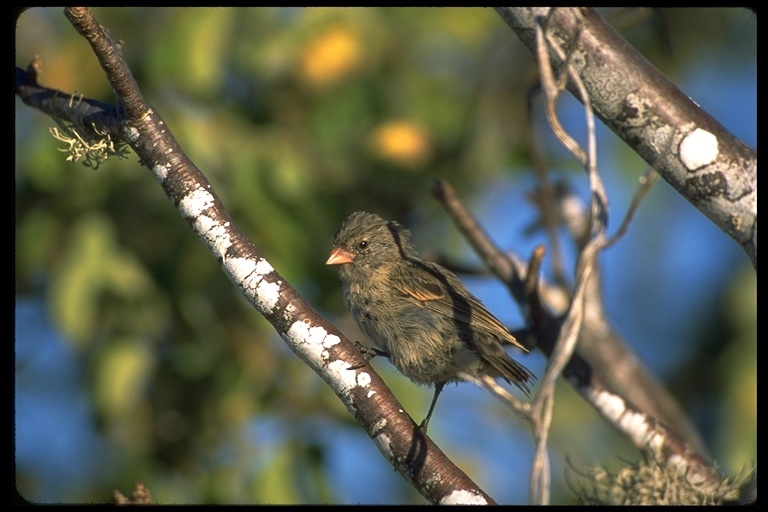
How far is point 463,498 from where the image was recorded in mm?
2971

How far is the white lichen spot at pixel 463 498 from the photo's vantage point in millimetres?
2955

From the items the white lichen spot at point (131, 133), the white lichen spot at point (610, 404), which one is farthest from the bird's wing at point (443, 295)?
the white lichen spot at point (131, 133)

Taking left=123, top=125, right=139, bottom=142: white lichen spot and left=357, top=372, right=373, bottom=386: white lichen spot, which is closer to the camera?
left=357, top=372, right=373, bottom=386: white lichen spot

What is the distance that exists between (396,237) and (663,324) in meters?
5.13

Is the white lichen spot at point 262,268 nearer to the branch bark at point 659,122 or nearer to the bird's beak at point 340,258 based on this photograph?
the branch bark at point 659,122

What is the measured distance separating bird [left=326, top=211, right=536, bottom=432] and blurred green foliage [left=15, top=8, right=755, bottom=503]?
671mm

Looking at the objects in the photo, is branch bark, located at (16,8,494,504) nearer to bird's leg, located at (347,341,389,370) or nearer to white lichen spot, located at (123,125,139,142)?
white lichen spot, located at (123,125,139,142)

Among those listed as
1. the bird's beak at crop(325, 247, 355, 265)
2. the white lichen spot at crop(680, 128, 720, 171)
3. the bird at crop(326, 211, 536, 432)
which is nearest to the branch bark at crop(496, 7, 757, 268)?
the white lichen spot at crop(680, 128, 720, 171)

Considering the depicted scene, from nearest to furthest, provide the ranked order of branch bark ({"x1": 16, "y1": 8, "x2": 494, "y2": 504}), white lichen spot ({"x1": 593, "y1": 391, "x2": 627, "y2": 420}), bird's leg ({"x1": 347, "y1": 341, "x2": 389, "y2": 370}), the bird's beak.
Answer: branch bark ({"x1": 16, "y1": 8, "x2": 494, "y2": 504}), bird's leg ({"x1": 347, "y1": 341, "x2": 389, "y2": 370}), white lichen spot ({"x1": 593, "y1": 391, "x2": 627, "y2": 420}), the bird's beak

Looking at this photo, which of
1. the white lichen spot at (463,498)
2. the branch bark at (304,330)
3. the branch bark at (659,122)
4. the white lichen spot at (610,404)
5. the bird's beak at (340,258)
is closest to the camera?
the white lichen spot at (463,498)

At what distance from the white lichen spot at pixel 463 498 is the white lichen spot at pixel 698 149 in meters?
1.41

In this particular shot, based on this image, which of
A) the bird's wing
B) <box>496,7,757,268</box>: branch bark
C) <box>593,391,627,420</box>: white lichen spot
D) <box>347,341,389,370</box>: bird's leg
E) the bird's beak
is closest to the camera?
<box>496,7,757,268</box>: branch bark

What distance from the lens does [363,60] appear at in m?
5.84

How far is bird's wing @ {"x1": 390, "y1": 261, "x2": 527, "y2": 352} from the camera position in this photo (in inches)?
172
